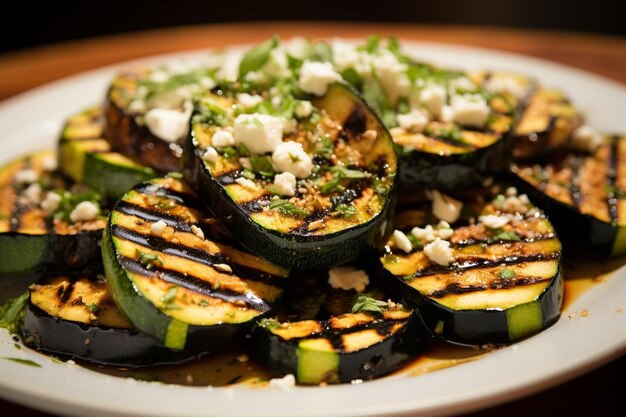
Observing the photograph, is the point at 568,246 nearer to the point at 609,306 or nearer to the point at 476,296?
the point at 609,306

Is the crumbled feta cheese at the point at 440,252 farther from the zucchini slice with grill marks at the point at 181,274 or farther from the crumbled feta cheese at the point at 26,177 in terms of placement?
the crumbled feta cheese at the point at 26,177

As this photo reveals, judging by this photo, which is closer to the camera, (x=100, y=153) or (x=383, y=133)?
(x=383, y=133)

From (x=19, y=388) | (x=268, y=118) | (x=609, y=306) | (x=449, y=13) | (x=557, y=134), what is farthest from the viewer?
(x=449, y=13)

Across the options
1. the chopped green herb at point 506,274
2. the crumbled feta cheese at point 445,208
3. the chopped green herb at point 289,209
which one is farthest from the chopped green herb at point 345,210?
the chopped green herb at point 506,274

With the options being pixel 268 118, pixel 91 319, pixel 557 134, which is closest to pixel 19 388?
pixel 91 319

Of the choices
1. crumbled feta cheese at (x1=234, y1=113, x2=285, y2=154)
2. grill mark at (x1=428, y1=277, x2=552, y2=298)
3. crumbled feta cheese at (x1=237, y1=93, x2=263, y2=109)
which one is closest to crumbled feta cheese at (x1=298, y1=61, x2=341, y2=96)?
crumbled feta cheese at (x1=237, y1=93, x2=263, y2=109)
